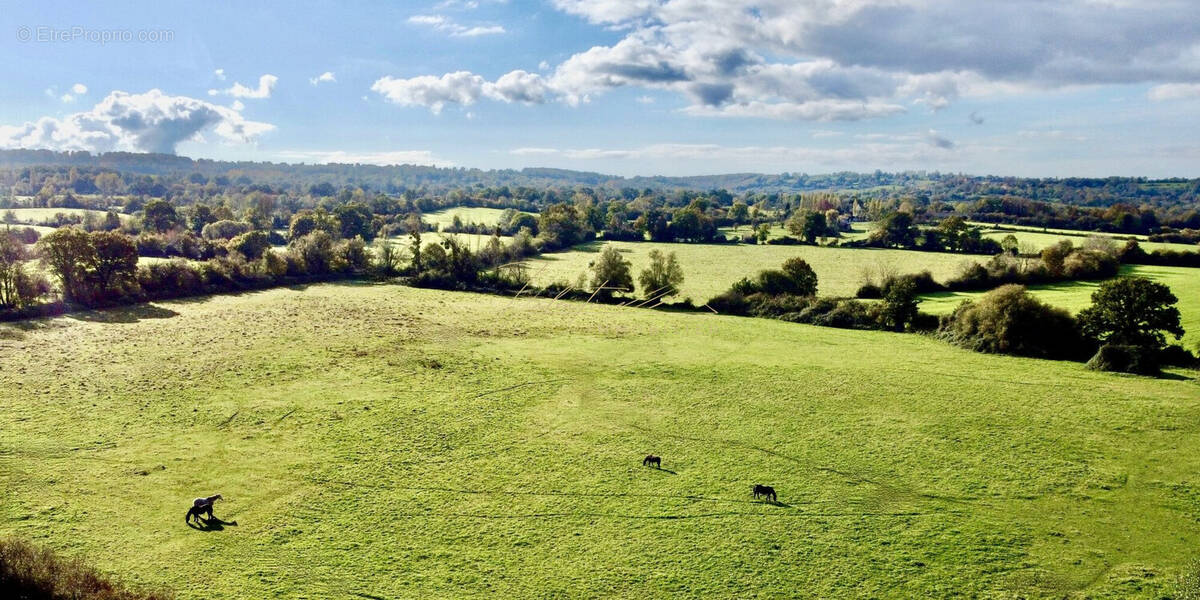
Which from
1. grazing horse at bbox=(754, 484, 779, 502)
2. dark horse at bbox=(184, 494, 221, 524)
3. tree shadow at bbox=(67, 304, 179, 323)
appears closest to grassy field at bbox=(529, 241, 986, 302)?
tree shadow at bbox=(67, 304, 179, 323)

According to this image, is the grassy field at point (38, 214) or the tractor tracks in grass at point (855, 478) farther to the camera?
the grassy field at point (38, 214)

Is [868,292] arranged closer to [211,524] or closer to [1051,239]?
[211,524]

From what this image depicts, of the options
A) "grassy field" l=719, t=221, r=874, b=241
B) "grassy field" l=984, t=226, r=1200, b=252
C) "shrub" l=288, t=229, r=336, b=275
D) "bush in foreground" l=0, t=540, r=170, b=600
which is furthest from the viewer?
"grassy field" l=719, t=221, r=874, b=241

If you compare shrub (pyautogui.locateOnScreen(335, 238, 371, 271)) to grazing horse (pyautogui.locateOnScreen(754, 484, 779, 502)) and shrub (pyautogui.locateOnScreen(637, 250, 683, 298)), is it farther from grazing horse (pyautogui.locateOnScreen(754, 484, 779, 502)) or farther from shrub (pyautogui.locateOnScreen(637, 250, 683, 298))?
grazing horse (pyautogui.locateOnScreen(754, 484, 779, 502))

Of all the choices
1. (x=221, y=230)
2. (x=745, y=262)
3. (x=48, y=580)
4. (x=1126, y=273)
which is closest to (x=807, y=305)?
(x=745, y=262)

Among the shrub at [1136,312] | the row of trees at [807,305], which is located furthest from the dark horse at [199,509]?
the shrub at [1136,312]

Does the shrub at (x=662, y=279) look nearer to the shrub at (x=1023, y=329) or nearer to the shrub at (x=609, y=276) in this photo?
the shrub at (x=609, y=276)
